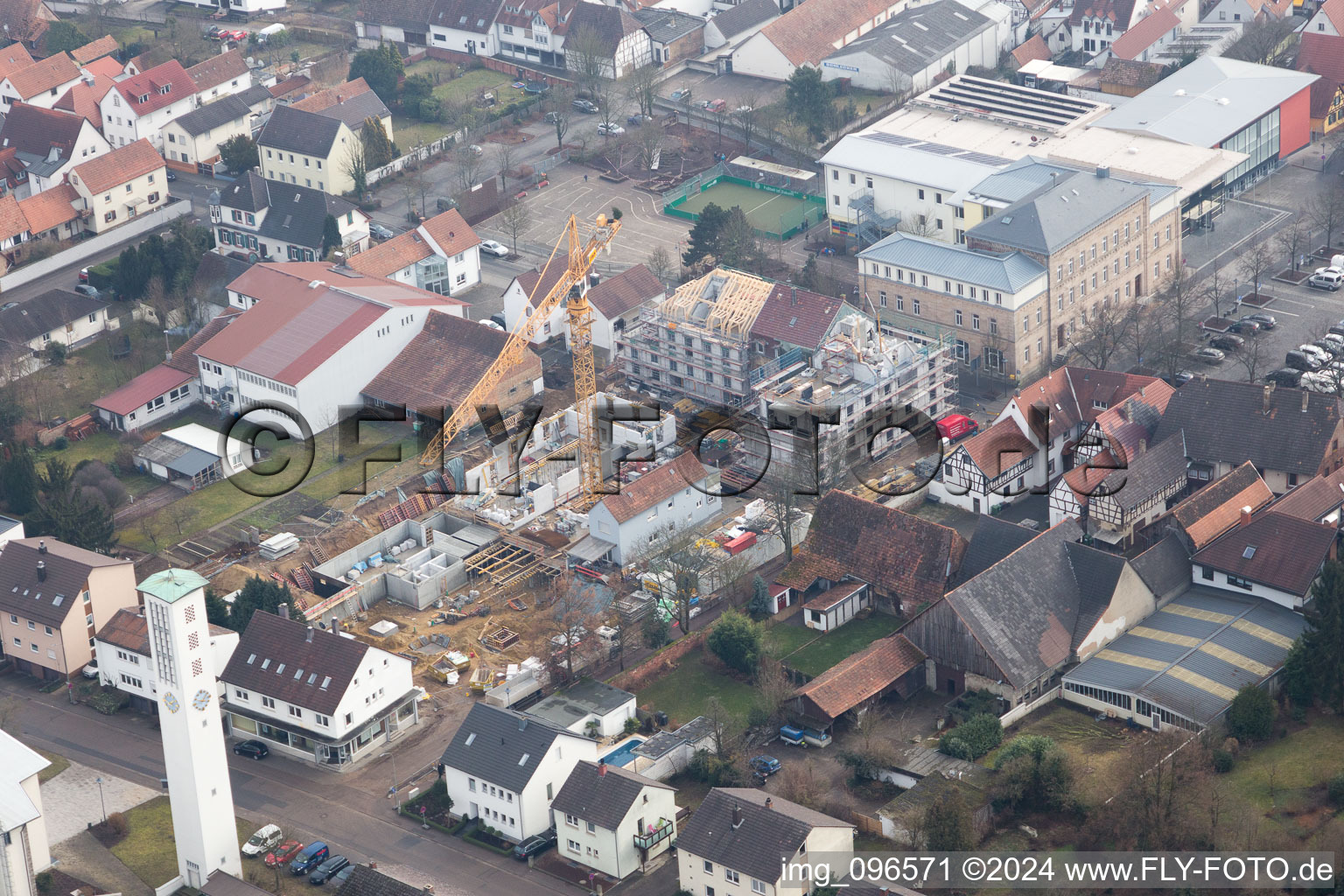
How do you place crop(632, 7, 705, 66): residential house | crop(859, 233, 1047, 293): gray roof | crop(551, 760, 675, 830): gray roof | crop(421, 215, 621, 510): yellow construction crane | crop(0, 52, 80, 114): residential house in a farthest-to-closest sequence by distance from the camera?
crop(632, 7, 705, 66): residential house, crop(0, 52, 80, 114): residential house, crop(859, 233, 1047, 293): gray roof, crop(421, 215, 621, 510): yellow construction crane, crop(551, 760, 675, 830): gray roof

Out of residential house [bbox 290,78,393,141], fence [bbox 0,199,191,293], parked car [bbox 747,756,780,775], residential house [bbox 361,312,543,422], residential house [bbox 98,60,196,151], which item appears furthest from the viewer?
residential house [bbox 98,60,196,151]

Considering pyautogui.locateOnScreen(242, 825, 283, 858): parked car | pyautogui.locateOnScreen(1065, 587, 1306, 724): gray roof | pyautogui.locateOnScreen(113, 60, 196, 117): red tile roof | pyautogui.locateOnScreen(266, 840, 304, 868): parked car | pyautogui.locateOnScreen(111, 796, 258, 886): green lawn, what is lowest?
pyautogui.locateOnScreen(111, 796, 258, 886): green lawn

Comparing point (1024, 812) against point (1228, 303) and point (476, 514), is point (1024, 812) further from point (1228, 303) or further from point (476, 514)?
point (1228, 303)

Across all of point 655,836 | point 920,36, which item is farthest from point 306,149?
point 655,836

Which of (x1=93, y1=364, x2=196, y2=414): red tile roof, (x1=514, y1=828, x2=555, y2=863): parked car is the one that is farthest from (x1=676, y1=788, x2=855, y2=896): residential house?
(x1=93, y1=364, x2=196, y2=414): red tile roof

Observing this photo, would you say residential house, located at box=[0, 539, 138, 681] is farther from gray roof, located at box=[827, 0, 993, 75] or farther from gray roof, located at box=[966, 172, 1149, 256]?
gray roof, located at box=[827, 0, 993, 75]

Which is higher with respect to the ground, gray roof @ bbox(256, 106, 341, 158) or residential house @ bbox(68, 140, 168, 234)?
gray roof @ bbox(256, 106, 341, 158)

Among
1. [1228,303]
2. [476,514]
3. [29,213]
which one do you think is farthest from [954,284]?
[29,213]
